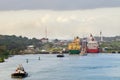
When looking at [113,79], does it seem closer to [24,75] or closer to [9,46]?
[24,75]

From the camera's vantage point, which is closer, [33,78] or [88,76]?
[33,78]

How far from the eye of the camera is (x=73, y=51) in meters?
193

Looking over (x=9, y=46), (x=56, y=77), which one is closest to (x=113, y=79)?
(x=56, y=77)

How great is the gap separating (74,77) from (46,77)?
3878 mm

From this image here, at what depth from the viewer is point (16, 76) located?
75.8 metres

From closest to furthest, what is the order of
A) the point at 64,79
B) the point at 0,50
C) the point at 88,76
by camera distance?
the point at 64,79 → the point at 88,76 → the point at 0,50

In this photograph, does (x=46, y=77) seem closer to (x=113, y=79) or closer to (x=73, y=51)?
(x=113, y=79)

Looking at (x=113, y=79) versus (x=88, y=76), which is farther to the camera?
(x=88, y=76)

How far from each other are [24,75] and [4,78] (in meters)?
3.58

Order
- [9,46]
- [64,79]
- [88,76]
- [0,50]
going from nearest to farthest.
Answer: [64,79]
[88,76]
[0,50]
[9,46]

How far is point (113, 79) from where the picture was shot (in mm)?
74188

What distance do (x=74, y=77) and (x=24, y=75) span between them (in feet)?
22.3

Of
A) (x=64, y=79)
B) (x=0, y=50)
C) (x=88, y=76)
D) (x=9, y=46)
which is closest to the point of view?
A: (x=64, y=79)

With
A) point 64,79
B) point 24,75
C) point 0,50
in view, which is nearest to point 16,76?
point 24,75
